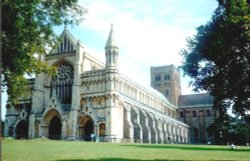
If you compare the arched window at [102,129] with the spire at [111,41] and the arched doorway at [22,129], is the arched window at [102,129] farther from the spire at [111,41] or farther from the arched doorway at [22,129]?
the arched doorway at [22,129]

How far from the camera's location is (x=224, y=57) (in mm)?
Answer: 19562

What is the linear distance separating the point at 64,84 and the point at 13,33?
4714 cm

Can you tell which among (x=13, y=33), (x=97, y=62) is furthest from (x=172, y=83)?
(x=13, y=33)

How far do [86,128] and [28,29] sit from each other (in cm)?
4357

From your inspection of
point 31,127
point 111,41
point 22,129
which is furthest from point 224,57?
point 22,129

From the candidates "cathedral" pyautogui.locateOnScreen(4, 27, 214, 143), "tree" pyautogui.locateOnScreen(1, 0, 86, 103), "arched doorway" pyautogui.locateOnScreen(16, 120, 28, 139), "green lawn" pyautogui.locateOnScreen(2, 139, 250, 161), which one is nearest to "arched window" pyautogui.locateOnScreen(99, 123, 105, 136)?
"cathedral" pyautogui.locateOnScreen(4, 27, 214, 143)

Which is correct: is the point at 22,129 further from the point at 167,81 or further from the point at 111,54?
the point at 167,81

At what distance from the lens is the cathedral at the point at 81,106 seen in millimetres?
57531

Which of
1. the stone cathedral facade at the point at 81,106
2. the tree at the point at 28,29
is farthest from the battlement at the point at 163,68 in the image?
the tree at the point at 28,29

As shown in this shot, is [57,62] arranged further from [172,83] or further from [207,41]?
[172,83]

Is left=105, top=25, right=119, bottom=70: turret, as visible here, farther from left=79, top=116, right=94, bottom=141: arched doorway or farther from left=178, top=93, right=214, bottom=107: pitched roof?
left=178, top=93, right=214, bottom=107: pitched roof

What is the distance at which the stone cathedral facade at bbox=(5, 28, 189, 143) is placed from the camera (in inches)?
2265

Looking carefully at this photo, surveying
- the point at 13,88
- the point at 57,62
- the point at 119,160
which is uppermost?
the point at 57,62

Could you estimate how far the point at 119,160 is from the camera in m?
14.1
